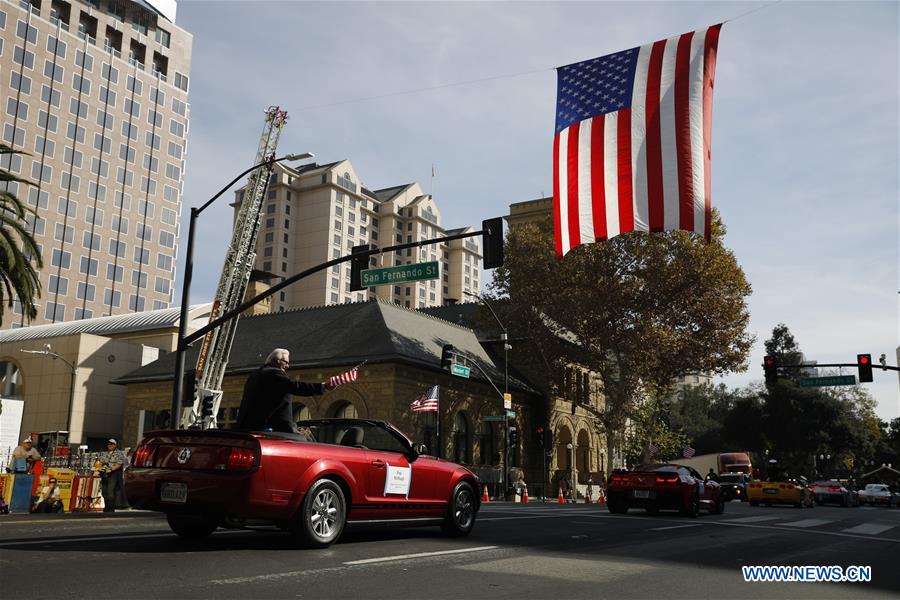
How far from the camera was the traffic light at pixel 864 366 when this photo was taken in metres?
31.6

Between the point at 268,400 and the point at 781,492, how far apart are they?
26259mm

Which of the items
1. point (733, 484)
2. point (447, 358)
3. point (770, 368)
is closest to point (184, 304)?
point (447, 358)

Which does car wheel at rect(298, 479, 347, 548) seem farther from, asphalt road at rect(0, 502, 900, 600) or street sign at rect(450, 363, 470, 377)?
street sign at rect(450, 363, 470, 377)

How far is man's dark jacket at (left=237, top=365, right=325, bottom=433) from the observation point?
322 inches

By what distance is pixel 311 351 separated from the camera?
132ft

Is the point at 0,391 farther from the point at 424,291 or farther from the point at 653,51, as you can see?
the point at 424,291

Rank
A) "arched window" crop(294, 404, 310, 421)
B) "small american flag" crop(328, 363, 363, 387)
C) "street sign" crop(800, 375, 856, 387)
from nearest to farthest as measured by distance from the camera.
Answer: "small american flag" crop(328, 363, 363, 387)
"street sign" crop(800, 375, 856, 387)
"arched window" crop(294, 404, 310, 421)

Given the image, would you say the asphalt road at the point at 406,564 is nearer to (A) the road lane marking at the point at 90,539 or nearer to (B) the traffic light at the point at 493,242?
(A) the road lane marking at the point at 90,539

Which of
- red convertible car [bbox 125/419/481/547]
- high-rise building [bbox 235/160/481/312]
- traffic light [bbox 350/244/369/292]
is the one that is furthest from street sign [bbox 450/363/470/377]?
high-rise building [bbox 235/160/481/312]

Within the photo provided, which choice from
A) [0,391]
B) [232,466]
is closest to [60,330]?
[0,391]

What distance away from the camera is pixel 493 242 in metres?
18.0

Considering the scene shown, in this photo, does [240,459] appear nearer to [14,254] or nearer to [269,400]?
[269,400]

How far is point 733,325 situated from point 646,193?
2618cm

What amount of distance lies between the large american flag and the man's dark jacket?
38.4ft
